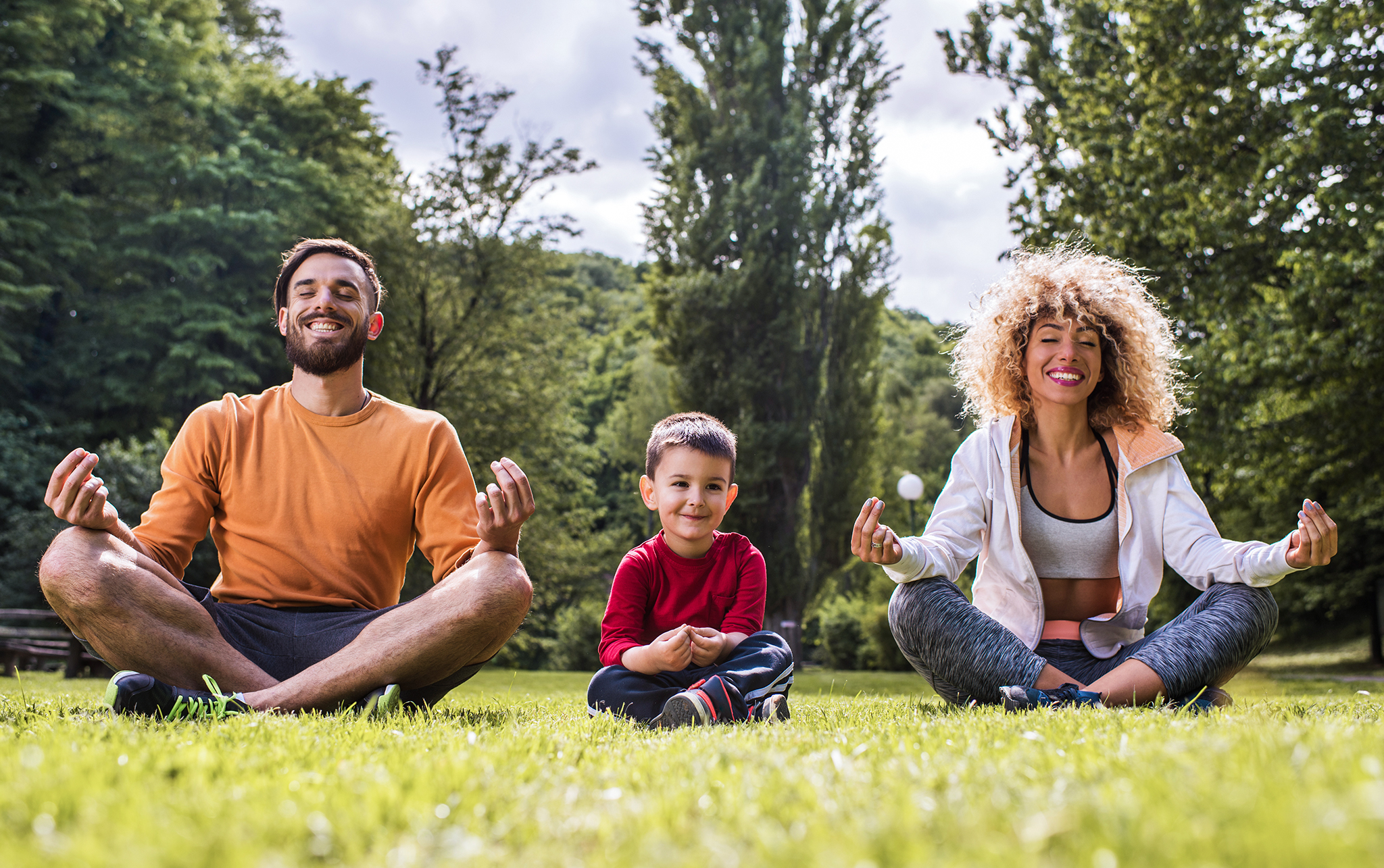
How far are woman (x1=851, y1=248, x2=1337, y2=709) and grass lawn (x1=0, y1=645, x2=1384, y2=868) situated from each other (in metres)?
1.22

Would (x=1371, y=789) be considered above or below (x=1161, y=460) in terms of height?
below

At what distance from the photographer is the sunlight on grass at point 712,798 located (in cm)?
119

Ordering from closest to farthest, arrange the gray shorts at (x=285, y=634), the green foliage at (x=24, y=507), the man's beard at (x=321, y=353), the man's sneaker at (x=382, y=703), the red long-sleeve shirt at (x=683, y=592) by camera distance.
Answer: the man's sneaker at (x=382, y=703) < the gray shorts at (x=285, y=634) < the red long-sleeve shirt at (x=683, y=592) < the man's beard at (x=321, y=353) < the green foliage at (x=24, y=507)

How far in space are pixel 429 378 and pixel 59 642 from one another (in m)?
9.33

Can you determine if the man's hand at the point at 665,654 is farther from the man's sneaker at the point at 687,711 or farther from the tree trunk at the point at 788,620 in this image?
the tree trunk at the point at 788,620

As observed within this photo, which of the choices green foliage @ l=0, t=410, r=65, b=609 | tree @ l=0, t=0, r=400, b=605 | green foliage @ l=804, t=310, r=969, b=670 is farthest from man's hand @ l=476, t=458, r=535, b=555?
tree @ l=0, t=0, r=400, b=605

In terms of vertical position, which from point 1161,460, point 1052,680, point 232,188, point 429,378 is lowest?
point 1052,680

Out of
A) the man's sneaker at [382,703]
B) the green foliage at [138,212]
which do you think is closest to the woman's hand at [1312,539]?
the man's sneaker at [382,703]

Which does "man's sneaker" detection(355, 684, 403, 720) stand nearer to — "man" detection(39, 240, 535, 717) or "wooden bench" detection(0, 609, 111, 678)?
"man" detection(39, 240, 535, 717)

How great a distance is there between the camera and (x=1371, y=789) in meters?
1.26

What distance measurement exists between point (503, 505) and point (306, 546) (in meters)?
1.16

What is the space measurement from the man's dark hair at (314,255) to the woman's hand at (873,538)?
260 cm

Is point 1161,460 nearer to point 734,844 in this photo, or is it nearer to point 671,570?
point 671,570

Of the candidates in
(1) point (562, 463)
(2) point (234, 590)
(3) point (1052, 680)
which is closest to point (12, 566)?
(1) point (562, 463)
